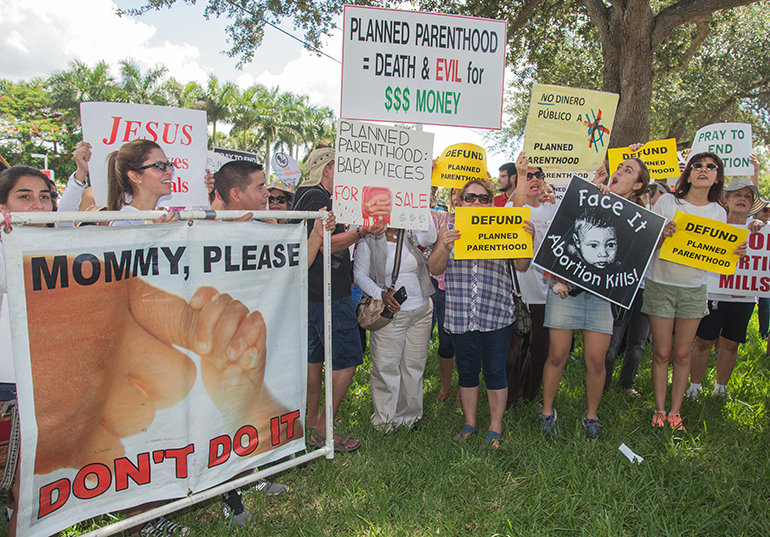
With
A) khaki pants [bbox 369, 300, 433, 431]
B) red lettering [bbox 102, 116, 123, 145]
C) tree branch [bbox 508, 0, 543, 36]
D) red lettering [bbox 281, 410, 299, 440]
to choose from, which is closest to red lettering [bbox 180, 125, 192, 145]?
red lettering [bbox 102, 116, 123, 145]

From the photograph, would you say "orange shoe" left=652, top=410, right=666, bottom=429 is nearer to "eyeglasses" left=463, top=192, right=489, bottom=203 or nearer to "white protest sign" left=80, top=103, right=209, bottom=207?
"eyeglasses" left=463, top=192, right=489, bottom=203

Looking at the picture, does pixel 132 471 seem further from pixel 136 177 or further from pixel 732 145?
pixel 732 145

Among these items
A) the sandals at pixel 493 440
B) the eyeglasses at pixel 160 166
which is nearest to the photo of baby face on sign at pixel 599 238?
the sandals at pixel 493 440

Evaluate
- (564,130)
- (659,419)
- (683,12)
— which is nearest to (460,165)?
(564,130)

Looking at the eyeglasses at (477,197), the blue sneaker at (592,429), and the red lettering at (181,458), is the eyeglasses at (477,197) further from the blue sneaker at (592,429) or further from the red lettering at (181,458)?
the red lettering at (181,458)

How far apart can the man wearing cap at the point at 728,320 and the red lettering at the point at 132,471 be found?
451 cm

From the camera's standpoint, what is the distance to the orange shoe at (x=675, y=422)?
381cm

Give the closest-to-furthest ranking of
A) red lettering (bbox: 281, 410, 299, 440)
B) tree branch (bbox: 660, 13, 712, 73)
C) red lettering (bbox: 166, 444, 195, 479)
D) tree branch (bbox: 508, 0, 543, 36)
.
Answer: red lettering (bbox: 166, 444, 195, 479), red lettering (bbox: 281, 410, 299, 440), tree branch (bbox: 508, 0, 543, 36), tree branch (bbox: 660, 13, 712, 73)

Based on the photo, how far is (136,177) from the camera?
9.76ft

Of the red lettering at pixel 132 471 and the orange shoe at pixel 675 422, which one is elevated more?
the red lettering at pixel 132 471

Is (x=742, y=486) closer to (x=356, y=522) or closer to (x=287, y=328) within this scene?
(x=356, y=522)

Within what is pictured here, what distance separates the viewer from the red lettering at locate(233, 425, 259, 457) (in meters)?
2.86

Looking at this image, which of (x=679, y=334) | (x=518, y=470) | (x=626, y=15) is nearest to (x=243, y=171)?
(x=518, y=470)

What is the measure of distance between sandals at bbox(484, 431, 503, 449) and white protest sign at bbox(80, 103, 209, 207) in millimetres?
3199
